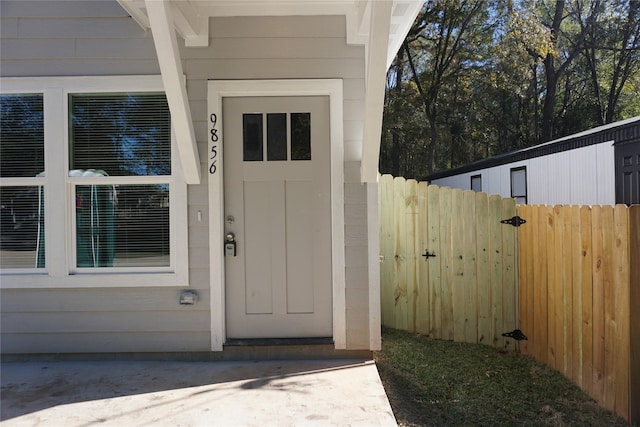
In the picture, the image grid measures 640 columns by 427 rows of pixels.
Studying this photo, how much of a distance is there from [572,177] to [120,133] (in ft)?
21.6

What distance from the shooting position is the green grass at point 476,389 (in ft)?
10.1

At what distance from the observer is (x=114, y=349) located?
12.1 ft

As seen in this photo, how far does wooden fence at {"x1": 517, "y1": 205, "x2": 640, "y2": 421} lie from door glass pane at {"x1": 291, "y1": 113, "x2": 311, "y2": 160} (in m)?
2.06

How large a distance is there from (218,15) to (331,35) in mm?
884

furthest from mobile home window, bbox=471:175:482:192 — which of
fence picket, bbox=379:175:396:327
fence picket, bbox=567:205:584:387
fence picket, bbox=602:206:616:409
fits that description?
fence picket, bbox=602:206:616:409

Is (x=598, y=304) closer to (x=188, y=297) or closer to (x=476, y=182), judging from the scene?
(x=188, y=297)

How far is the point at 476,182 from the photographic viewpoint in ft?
37.0

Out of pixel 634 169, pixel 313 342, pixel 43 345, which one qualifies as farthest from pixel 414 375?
pixel 634 169

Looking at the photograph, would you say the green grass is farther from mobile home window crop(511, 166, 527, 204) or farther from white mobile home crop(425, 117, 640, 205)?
mobile home window crop(511, 166, 527, 204)

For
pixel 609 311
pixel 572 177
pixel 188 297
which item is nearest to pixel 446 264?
pixel 609 311

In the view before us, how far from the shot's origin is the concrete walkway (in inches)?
105

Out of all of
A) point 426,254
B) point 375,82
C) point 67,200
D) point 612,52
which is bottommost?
point 426,254

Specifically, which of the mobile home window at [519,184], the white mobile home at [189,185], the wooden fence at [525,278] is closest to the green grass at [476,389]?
the wooden fence at [525,278]

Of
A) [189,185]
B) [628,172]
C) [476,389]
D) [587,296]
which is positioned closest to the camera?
[587,296]
